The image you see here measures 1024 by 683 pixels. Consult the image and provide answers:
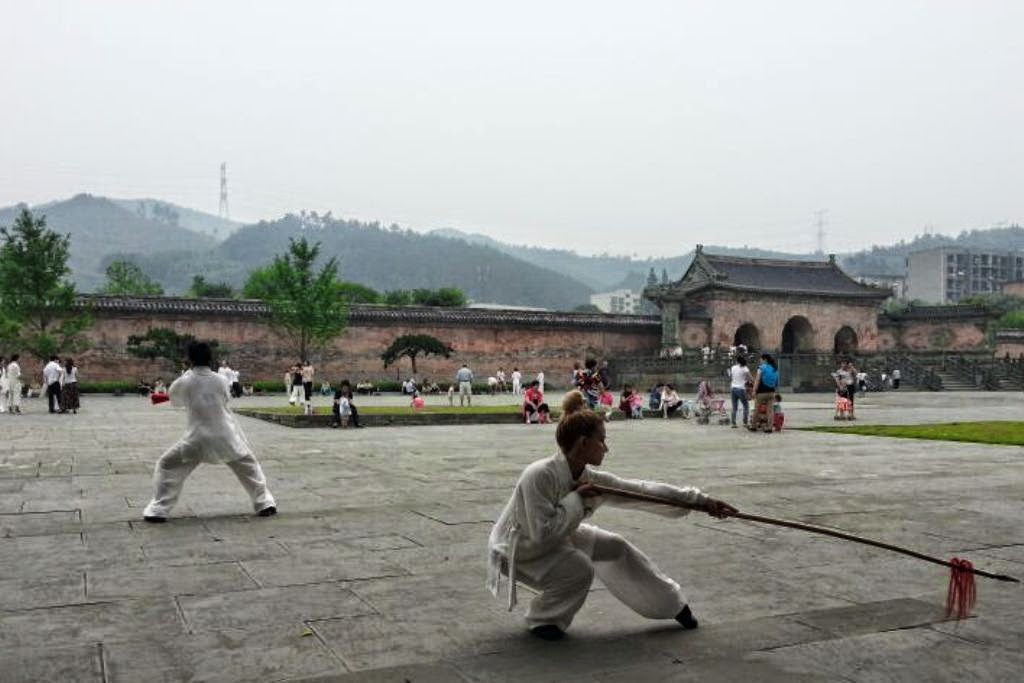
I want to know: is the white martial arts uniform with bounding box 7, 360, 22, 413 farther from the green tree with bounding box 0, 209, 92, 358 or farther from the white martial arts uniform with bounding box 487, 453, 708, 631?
the white martial arts uniform with bounding box 487, 453, 708, 631

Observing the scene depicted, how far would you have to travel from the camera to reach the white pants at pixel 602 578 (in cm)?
416

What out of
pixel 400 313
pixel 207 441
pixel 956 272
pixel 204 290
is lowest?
pixel 207 441

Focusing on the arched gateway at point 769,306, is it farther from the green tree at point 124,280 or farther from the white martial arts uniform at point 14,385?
the green tree at point 124,280

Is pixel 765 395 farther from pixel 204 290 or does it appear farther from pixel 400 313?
pixel 204 290

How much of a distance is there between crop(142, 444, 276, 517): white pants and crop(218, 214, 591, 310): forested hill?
13795 cm

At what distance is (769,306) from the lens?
49.8 meters

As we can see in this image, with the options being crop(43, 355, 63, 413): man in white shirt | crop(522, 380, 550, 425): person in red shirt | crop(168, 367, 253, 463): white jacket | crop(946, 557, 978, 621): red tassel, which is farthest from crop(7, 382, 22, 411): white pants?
crop(946, 557, 978, 621): red tassel

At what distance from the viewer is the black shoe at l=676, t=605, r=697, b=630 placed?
4.30m

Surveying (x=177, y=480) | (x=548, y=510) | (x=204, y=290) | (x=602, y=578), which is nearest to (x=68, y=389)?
(x=177, y=480)

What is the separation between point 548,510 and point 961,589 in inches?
83.7

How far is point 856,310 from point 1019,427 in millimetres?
37858

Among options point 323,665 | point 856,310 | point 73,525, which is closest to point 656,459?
point 73,525

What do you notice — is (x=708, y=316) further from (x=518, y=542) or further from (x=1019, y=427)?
(x=518, y=542)

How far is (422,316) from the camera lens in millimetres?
43031
